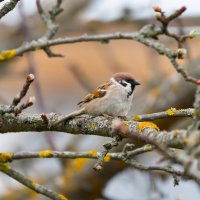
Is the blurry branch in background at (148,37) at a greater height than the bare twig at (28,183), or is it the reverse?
the blurry branch in background at (148,37)

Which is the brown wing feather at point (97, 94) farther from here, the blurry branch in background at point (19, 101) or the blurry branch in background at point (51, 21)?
the blurry branch in background at point (19, 101)

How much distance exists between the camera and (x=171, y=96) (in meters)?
4.96

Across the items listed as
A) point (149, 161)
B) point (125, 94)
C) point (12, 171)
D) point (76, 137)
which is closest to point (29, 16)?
point (76, 137)

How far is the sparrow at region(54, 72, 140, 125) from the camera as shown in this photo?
11.7 feet

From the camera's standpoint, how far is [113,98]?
3.73 meters

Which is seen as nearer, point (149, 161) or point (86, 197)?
point (86, 197)

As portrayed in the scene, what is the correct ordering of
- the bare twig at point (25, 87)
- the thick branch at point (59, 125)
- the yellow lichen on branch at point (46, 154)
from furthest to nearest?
the yellow lichen on branch at point (46, 154) < the thick branch at point (59, 125) < the bare twig at point (25, 87)

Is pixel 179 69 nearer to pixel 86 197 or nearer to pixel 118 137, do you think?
pixel 118 137

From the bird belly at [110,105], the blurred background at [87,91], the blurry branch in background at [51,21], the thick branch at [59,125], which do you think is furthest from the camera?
the blurred background at [87,91]

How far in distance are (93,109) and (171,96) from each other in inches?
62.5

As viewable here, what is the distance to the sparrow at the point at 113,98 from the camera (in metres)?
3.56

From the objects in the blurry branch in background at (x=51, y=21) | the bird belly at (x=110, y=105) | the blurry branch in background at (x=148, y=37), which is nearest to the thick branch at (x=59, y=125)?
the blurry branch in background at (x=148, y=37)

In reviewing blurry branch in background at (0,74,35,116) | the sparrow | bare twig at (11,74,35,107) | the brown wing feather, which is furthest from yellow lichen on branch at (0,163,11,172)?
the brown wing feather

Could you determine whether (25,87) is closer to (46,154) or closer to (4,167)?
(46,154)
